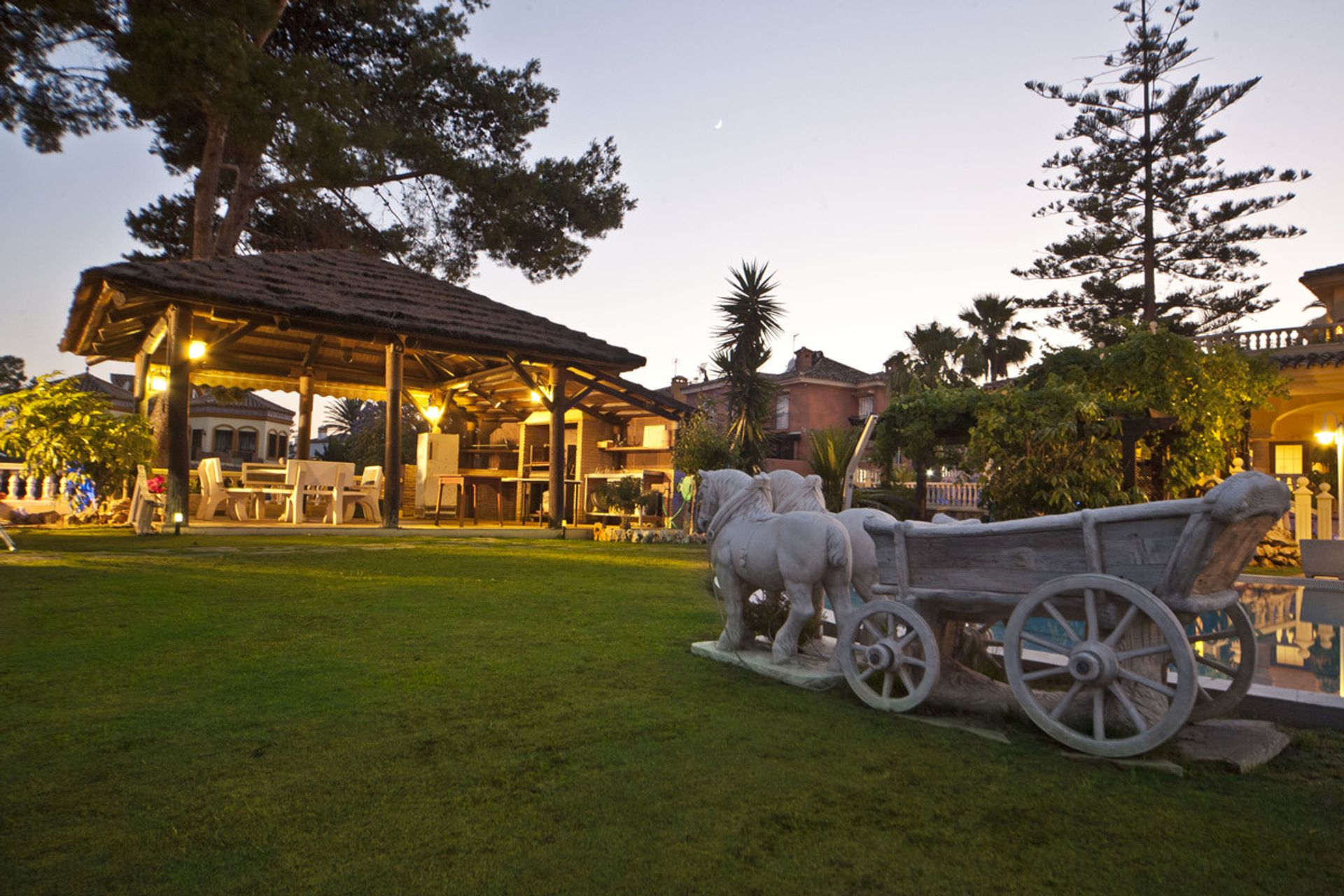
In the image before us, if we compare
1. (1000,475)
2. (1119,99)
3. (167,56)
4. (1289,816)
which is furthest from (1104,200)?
(1289,816)

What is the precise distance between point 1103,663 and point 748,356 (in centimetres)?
1524

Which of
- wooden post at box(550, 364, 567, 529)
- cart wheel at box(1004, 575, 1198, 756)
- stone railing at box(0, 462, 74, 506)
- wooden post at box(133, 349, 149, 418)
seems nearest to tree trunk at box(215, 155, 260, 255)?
wooden post at box(133, 349, 149, 418)

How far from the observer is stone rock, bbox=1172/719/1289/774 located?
8.95 feet

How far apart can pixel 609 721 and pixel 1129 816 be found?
5.69 ft

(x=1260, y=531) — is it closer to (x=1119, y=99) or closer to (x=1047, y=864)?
(x=1047, y=864)

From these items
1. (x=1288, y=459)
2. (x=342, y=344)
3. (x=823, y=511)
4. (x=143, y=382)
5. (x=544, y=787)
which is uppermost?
(x=342, y=344)

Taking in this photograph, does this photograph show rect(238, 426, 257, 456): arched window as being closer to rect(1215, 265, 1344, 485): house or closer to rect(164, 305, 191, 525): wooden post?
rect(164, 305, 191, 525): wooden post

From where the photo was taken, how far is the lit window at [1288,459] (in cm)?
2034

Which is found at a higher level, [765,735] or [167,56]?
[167,56]

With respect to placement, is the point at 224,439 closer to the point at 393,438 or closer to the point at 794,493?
the point at 393,438

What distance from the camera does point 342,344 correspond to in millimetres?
16219

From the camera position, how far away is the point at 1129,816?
2.26 m

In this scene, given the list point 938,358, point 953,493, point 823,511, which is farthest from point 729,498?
point 938,358

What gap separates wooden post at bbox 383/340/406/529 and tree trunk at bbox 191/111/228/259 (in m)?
5.41
